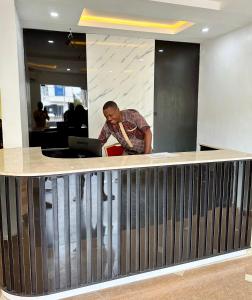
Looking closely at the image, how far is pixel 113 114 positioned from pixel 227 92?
3190mm

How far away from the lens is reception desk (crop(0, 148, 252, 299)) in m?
1.81

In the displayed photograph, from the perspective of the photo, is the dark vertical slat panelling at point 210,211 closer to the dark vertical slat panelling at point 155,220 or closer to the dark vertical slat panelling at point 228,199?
the dark vertical slat panelling at point 228,199

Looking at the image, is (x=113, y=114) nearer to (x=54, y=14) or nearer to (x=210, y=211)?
(x=210, y=211)

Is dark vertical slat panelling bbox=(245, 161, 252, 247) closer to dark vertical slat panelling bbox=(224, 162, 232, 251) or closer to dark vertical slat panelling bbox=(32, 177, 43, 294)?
dark vertical slat panelling bbox=(224, 162, 232, 251)

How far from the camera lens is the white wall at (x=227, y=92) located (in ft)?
15.2

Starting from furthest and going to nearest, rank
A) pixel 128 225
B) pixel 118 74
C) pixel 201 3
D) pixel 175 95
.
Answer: pixel 175 95
pixel 118 74
pixel 201 3
pixel 128 225

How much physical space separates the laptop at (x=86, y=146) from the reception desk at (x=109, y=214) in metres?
0.30

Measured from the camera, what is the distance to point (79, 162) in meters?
2.01

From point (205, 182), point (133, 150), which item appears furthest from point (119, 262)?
point (133, 150)

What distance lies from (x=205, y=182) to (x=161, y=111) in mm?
3790

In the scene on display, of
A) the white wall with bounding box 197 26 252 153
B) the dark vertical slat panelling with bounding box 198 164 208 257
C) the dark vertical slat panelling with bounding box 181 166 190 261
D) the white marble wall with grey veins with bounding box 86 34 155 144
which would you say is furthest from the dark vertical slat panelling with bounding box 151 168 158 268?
the white marble wall with grey veins with bounding box 86 34 155 144

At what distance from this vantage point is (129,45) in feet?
17.8

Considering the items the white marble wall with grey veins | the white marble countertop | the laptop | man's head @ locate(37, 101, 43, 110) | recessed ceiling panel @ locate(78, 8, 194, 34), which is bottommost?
the white marble countertop

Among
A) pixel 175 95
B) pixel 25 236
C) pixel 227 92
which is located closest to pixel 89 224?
pixel 25 236
